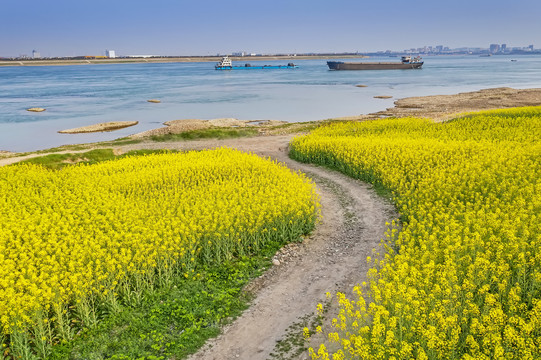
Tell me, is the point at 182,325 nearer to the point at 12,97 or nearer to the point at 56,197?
the point at 56,197

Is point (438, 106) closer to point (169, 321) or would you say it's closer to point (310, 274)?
point (310, 274)

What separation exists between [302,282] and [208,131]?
35176 mm

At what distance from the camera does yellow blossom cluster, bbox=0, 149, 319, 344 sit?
35.7 feet

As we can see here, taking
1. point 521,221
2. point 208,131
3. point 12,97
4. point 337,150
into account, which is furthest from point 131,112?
point 521,221

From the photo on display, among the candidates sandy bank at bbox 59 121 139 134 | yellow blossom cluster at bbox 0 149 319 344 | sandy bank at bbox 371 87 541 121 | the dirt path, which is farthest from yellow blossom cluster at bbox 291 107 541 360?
sandy bank at bbox 59 121 139 134

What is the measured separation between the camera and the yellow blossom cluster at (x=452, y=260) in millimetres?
7707

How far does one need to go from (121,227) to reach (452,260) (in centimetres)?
1096

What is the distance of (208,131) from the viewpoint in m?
46.0

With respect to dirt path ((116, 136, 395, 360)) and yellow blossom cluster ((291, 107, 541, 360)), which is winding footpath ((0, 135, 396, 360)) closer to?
dirt path ((116, 136, 395, 360))

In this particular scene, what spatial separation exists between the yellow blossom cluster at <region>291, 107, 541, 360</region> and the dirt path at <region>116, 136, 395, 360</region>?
927 millimetres

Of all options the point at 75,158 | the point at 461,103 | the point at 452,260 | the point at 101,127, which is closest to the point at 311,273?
the point at 452,260

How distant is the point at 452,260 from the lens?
423 inches

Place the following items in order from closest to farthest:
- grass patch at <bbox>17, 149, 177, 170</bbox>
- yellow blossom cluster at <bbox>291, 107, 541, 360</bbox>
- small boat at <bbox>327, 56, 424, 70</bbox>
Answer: yellow blossom cluster at <bbox>291, 107, 541, 360</bbox>, grass patch at <bbox>17, 149, 177, 170</bbox>, small boat at <bbox>327, 56, 424, 70</bbox>

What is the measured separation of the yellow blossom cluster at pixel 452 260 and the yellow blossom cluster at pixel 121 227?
5.03 meters
